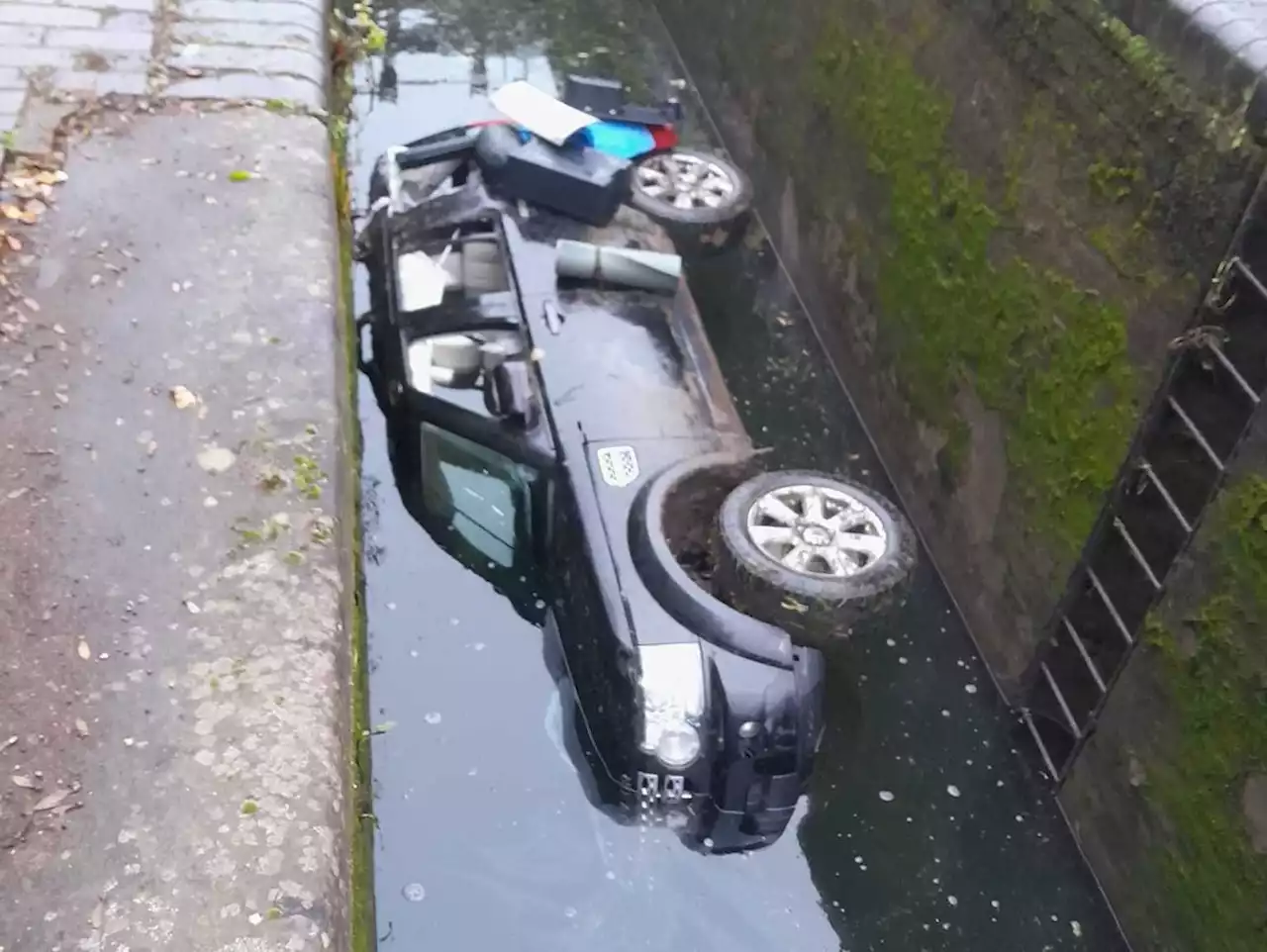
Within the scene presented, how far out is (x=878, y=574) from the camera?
408 centimetres

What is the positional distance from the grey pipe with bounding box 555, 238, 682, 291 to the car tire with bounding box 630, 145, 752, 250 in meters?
0.83

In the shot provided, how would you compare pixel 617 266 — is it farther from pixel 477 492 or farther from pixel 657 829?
pixel 657 829

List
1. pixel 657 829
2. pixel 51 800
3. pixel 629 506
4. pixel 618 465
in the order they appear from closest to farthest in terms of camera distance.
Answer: pixel 51 800 → pixel 657 829 → pixel 629 506 → pixel 618 465

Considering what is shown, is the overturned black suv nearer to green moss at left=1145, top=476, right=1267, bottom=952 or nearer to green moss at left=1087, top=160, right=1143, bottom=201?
green moss at left=1145, top=476, right=1267, bottom=952

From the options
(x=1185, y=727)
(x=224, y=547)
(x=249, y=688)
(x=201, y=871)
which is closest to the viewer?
(x=201, y=871)

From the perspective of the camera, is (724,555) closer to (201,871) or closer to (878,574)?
(878,574)

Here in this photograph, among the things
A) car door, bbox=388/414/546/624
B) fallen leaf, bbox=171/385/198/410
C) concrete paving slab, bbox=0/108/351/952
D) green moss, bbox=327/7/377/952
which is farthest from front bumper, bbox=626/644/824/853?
fallen leaf, bbox=171/385/198/410

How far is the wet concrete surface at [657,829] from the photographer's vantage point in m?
3.96

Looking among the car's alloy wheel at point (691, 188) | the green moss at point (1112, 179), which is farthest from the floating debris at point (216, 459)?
the car's alloy wheel at point (691, 188)

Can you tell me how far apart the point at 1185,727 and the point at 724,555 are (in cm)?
159

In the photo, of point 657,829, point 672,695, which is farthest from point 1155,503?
point 657,829

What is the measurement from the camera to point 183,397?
3443 mm

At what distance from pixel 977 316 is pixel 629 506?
1913 mm

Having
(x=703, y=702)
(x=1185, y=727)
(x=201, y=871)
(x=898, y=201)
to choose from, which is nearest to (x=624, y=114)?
(x=898, y=201)
